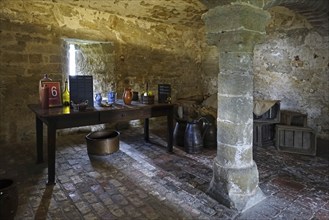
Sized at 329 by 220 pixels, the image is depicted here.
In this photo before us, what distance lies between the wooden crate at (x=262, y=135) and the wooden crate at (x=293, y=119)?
22cm

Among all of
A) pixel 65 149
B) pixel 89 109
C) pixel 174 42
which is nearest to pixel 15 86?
pixel 65 149

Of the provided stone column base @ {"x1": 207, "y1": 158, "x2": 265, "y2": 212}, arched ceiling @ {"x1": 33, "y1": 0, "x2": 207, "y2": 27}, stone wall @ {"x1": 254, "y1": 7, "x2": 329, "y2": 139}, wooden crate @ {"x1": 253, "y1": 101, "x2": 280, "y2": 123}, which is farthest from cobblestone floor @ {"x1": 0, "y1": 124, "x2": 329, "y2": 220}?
arched ceiling @ {"x1": 33, "y1": 0, "x2": 207, "y2": 27}

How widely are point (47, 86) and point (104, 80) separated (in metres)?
2.10

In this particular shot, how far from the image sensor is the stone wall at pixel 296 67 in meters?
4.09

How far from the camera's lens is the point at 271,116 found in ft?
13.1

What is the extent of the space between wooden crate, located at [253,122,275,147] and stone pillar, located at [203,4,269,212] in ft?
5.94

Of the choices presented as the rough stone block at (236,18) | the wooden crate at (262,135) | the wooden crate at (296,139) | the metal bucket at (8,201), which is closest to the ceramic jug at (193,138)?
the wooden crate at (262,135)

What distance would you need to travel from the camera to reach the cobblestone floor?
6.82 ft

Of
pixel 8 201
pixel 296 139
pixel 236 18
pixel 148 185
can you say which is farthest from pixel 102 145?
pixel 296 139

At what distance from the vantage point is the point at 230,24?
2066 mm

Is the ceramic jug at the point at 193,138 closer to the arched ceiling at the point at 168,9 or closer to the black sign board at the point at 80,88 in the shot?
the black sign board at the point at 80,88

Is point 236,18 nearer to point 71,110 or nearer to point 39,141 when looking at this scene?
point 71,110

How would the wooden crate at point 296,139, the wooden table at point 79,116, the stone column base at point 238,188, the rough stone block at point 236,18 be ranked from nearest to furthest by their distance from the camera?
the rough stone block at point 236,18, the stone column base at point 238,188, the wooden table at point 79,116, the wooden crate at point 296,139

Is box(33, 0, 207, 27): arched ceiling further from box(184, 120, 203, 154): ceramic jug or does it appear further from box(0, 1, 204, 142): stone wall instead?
box(184, 120, 203, 154): ceramic jug
